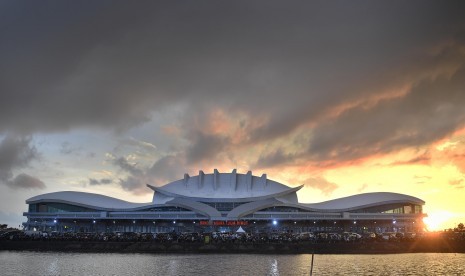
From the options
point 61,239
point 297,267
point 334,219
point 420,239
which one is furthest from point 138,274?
point 334,219

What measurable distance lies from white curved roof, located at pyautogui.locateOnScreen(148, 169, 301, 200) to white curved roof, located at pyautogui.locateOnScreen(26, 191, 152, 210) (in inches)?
408

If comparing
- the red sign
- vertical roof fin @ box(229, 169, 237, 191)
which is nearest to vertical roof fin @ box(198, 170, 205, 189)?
vertical roof fin @ box(229, 169, 237, 191)

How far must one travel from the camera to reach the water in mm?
49156

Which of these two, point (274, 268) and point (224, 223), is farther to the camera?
point (224, 223)

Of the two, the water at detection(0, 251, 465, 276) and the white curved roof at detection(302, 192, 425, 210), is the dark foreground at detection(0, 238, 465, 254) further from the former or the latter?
the white curved roof at detection(302, 192, 425, 210)

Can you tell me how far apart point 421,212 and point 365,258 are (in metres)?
61.2

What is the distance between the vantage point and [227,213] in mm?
118562

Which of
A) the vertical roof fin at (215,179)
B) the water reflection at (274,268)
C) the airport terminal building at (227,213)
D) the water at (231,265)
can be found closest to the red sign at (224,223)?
the airport terminal building at (227,213)

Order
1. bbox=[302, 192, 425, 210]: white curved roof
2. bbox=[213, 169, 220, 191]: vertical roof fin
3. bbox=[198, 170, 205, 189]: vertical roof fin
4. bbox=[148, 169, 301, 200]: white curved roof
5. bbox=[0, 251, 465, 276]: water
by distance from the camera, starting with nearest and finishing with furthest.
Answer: bbox=[0, 251, 465, 276]: water
bbox=[302, 192, 425, 210]: white curved roof
bbox=[148, 169, 301, 200]: white curved roof
bbox=[213, 169, 220, 191]: vertical roof fin
bbox=[198, 170, 205, 189]: vertical roof fin

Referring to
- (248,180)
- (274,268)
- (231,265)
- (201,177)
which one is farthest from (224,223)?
(274,268)

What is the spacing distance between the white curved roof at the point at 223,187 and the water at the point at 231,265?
202ft

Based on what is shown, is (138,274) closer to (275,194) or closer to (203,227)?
(203,227)

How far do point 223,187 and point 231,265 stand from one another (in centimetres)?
7658

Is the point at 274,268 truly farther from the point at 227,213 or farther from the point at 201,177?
the point at 201,177
